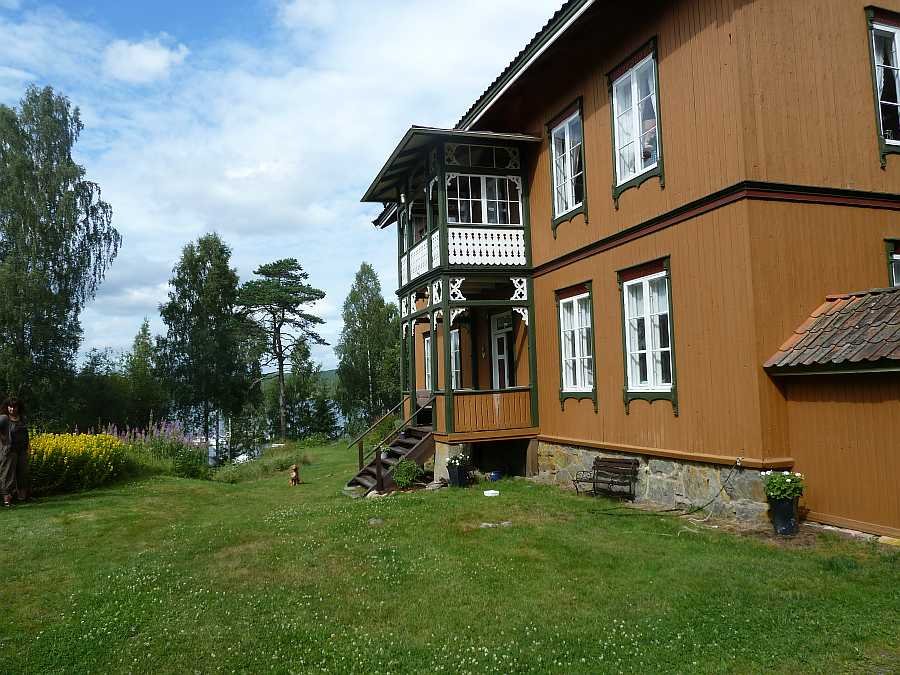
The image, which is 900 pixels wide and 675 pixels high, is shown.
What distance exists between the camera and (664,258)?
933 cm

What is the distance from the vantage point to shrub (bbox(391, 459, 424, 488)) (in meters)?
12.2

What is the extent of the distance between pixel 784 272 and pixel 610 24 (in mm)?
5025

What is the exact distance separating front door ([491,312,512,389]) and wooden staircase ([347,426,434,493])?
238cm

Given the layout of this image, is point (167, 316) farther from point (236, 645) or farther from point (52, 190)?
point (236, 645)

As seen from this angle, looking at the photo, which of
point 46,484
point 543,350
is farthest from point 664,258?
point 46,484

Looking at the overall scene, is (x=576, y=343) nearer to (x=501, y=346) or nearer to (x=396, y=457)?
(x=501, y=346)

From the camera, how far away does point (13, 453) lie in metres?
11.0

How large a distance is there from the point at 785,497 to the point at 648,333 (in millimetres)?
3289

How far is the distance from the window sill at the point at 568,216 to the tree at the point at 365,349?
24.5 m

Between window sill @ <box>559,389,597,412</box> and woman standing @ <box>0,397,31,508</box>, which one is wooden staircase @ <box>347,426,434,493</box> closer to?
window sill @ <box>559,389,597,412</box>

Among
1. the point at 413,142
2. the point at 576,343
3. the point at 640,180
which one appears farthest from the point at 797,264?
the point at 413,142

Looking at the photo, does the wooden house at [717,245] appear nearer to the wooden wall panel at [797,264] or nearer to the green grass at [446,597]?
the wooden wall panel at [797,264]

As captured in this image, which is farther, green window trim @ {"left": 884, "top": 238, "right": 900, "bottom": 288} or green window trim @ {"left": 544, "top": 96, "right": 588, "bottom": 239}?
green window trim @ {"left": 544, "top": 96, "right": 588, "bottom": 239}

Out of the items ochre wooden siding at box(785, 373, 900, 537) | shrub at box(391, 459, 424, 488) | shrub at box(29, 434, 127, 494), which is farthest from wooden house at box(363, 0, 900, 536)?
shrub at box(29, 434, 127, 494)
